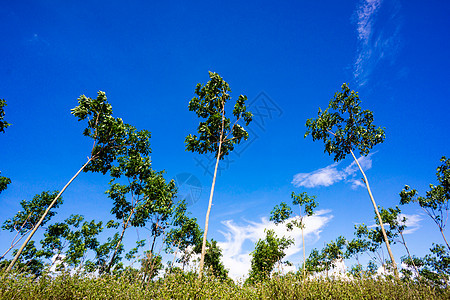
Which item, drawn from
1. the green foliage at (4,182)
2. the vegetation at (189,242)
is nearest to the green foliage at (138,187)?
the vegetation at (189,242)

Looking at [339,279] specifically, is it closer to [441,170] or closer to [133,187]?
[133,187]

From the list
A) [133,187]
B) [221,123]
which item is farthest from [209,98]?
[133,187]

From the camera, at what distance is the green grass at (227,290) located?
15.3ft

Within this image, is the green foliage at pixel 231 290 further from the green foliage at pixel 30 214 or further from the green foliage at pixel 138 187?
the green foliage at pixel 30 214

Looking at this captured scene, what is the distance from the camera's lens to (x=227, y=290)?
5.74 metres

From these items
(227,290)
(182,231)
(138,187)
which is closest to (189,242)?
(182,231)

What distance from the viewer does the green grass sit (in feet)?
15.3

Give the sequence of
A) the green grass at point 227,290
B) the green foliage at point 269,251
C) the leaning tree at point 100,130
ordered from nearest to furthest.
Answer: the green grass at point 227,290
the leaning tree at point 100,130
the green foliage at point 269,251

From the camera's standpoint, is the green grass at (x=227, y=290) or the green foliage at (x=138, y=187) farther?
the green foliage at (x=138, y=187)

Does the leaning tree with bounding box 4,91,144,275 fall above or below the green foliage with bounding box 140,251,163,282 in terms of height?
above

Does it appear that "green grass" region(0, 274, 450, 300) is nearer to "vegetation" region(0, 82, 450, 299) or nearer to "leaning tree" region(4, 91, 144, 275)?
"vegetation" region(0, 82, 450, 299)

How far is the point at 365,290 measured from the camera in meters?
4.84

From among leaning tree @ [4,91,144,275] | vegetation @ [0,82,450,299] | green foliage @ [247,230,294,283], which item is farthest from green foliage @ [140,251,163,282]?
green foliage @ [247,230,294,283]

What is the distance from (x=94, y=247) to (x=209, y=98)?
100ft
